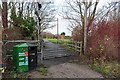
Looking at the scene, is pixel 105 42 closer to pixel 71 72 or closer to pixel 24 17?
pixel 71 72

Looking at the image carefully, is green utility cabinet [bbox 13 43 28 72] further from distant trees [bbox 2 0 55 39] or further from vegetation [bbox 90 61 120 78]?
vegetation [bbox 90 61 120 78]

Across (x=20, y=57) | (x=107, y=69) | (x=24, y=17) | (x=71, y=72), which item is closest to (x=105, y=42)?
(x=107, y=69)

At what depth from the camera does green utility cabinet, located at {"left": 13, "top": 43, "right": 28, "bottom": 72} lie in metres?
7.72

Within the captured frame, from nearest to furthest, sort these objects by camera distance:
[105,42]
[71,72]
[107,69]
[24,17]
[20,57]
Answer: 1. [20,57]
2. [71,72]
3. [107,69]
4. [105,42]
5. [24,17]

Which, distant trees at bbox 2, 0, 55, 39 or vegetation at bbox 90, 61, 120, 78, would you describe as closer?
vegetation at bbox 90, 61, 120, 78

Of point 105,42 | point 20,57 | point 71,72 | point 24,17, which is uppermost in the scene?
point 24,17

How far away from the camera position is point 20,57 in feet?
25.4

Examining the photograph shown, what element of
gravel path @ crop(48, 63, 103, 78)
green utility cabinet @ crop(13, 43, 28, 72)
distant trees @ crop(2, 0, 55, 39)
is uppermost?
distant trees @ crop(2, 0, 55, 39)

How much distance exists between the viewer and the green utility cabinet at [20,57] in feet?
25.3

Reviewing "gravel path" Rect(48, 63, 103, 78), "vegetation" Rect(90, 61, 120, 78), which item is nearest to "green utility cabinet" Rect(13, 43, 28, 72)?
"gravel path" Rect(48, 63, 103, 78)

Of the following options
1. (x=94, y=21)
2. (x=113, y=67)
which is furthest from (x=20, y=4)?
(x=113, y=67)

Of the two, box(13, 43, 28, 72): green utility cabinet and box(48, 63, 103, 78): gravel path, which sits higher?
box(13, 43, 28, 72): green utility cabinet

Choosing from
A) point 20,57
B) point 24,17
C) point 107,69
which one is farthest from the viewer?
point 24,17

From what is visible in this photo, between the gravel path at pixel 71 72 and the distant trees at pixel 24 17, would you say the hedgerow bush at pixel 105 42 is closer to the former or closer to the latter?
the gravel path at pixel 71 72
